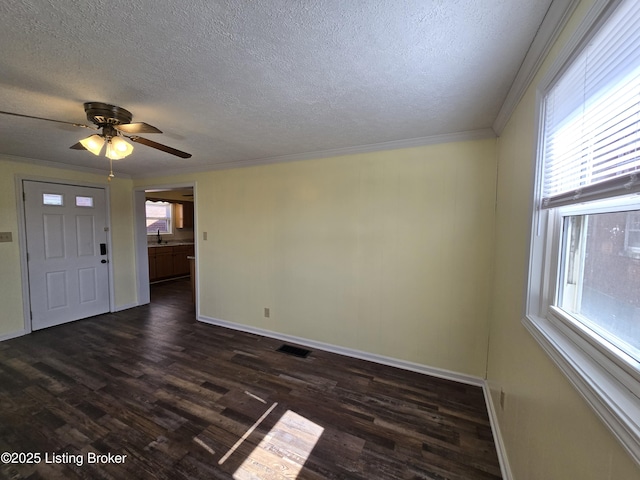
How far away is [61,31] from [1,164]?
353 centimetres

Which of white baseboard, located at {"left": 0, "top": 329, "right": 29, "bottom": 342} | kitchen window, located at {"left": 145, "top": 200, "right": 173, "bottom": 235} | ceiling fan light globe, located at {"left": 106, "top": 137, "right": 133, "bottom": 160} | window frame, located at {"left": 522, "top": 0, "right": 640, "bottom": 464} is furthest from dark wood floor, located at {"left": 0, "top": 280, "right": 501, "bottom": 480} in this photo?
kitchen window, located at {"left": 145, "top": 200, "right": 173, "bottom": 235}

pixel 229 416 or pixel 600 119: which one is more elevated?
pixel 600 119

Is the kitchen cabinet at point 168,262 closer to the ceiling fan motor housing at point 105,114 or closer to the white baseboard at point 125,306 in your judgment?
the white baseboard at point 125,306

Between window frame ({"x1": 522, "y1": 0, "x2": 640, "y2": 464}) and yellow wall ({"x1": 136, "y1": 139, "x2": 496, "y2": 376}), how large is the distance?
111 cm

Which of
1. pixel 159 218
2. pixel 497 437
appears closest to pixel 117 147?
pixel 497 437

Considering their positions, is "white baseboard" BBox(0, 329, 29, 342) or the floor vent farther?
"white baseboard" BBox(0, 329, 29, 342)

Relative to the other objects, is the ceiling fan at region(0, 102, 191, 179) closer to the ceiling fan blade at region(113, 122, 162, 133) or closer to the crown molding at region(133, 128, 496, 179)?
the ceiling fan blade at region(113, 122, 162, 133)

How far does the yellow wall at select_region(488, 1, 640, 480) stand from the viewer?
29.6 inches

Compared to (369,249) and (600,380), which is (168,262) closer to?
(369,249)

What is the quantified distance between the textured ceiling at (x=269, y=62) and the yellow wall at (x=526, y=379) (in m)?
0.32

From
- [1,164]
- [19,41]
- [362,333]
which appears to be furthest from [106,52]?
[1,164]

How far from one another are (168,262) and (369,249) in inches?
235

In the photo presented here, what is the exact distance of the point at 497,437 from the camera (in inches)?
68.1

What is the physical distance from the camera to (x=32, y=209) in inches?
137
